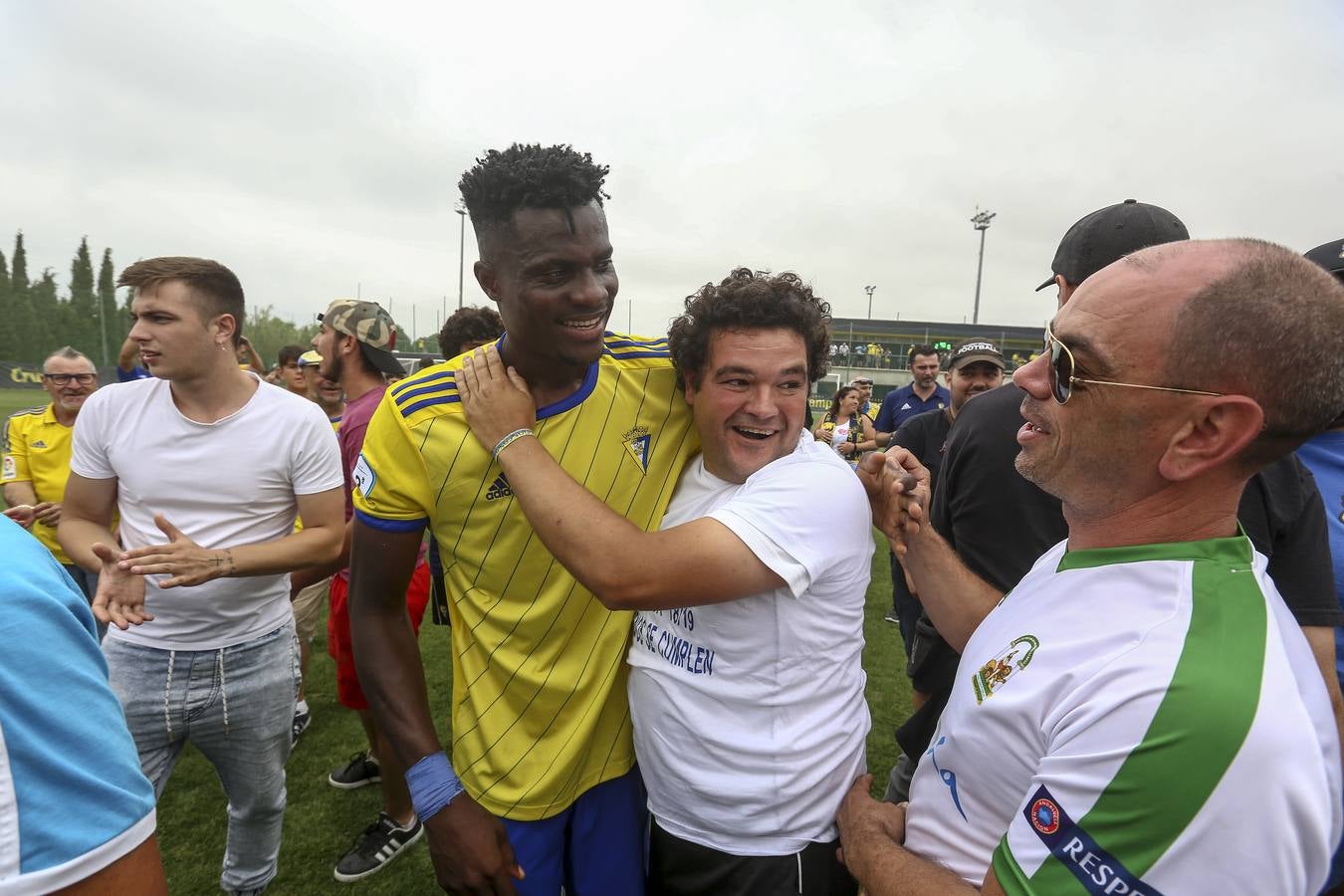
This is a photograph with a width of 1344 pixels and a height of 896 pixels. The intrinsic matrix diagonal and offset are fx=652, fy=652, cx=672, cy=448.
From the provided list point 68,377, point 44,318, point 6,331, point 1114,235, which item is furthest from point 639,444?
point 44,318

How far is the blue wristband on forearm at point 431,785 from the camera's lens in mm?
1717

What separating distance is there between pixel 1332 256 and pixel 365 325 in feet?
16.1

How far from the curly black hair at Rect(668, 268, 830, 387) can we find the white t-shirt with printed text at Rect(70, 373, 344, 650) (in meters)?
1.86

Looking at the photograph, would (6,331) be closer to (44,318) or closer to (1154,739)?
(44,318)

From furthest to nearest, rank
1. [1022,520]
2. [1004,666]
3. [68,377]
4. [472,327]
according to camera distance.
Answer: [68,377], [472,327], [1022,520], [1004,666]

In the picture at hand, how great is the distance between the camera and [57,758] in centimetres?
81

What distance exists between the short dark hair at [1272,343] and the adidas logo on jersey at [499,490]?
1559 millimetres

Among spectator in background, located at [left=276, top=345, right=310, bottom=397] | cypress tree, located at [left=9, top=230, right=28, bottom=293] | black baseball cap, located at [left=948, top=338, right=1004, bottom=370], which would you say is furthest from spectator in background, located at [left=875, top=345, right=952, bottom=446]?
cypress tree, located at [left=9, top=230, right=28, bottom=293]

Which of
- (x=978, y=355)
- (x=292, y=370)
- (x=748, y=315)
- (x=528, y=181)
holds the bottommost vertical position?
(x=292, y=370)

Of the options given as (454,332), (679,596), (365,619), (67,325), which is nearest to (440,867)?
(365,619)

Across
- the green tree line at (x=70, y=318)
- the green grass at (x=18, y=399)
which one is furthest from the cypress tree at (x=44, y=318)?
the green grass at (x=18, y=399)

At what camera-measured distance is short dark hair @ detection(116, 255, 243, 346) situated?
2729mm

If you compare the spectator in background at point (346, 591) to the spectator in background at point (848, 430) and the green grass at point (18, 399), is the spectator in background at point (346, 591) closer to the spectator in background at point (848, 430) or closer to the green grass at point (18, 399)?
the spectator in background at point (848, 430)

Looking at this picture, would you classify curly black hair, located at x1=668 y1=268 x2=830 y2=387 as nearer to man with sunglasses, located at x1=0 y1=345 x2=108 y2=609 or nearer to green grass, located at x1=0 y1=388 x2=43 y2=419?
man with sunglasses, located at x1=0 y1=345 x2=108 y2=609
